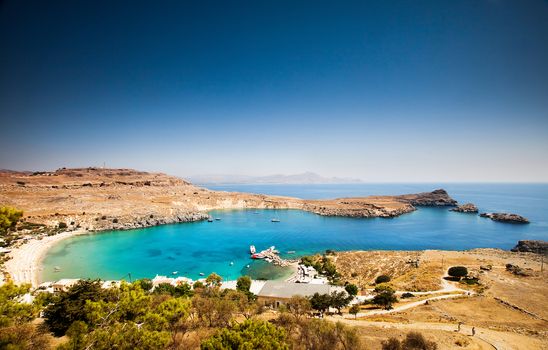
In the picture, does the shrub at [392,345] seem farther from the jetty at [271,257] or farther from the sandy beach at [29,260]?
the sandy beach at [29,260]

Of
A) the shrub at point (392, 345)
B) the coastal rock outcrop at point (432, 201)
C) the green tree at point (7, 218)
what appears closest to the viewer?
the green tree at point (7, 218)

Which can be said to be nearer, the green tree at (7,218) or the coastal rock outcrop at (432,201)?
the green tree at (7,218)

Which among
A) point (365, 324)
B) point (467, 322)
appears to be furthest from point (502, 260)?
point (365, 324)

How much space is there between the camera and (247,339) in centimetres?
1384

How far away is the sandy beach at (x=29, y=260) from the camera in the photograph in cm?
4049

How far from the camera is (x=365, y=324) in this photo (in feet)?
82.0

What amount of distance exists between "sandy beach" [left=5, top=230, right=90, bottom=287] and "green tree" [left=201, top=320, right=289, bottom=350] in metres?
35.6

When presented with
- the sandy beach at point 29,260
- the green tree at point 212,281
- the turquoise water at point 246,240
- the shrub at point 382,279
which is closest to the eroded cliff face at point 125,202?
the turquoise water at point 246,240

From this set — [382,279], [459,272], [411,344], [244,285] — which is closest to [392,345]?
[411,344]

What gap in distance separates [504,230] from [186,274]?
354ft

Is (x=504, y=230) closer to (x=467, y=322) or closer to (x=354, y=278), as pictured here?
(x=354, y=278)

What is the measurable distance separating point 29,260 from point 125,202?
2053 inches

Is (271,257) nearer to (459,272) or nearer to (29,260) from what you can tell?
(459,272)

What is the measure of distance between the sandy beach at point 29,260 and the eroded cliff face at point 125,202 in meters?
17.2
